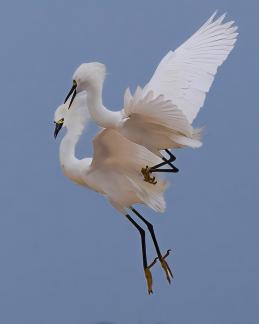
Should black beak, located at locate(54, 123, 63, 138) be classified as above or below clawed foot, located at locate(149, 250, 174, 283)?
above

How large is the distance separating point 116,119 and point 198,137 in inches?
9.3

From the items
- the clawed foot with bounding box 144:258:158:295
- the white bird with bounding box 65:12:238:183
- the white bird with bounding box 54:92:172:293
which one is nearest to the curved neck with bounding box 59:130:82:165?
the white bird with bounding box 54:92:172:293

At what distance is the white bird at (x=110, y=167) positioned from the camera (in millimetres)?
3188

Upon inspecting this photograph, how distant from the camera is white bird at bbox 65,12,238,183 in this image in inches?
113

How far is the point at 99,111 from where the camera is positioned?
2990 mm

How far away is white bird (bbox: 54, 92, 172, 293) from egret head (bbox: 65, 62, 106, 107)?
189mm

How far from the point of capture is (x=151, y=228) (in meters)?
3.33

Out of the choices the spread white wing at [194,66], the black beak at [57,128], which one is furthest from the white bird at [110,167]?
the spread white wing at [194,66]

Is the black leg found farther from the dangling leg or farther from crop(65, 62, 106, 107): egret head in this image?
crop(65, 62, 106, 107): egret head

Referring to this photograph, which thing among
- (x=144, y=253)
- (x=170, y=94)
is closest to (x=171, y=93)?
(x=170, y=94)

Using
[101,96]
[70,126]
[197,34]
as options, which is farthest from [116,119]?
[197,34]

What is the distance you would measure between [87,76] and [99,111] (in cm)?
10

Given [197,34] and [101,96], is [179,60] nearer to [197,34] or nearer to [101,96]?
[197,34]

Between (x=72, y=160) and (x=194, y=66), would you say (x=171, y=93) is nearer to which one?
(x=194, y=66)
